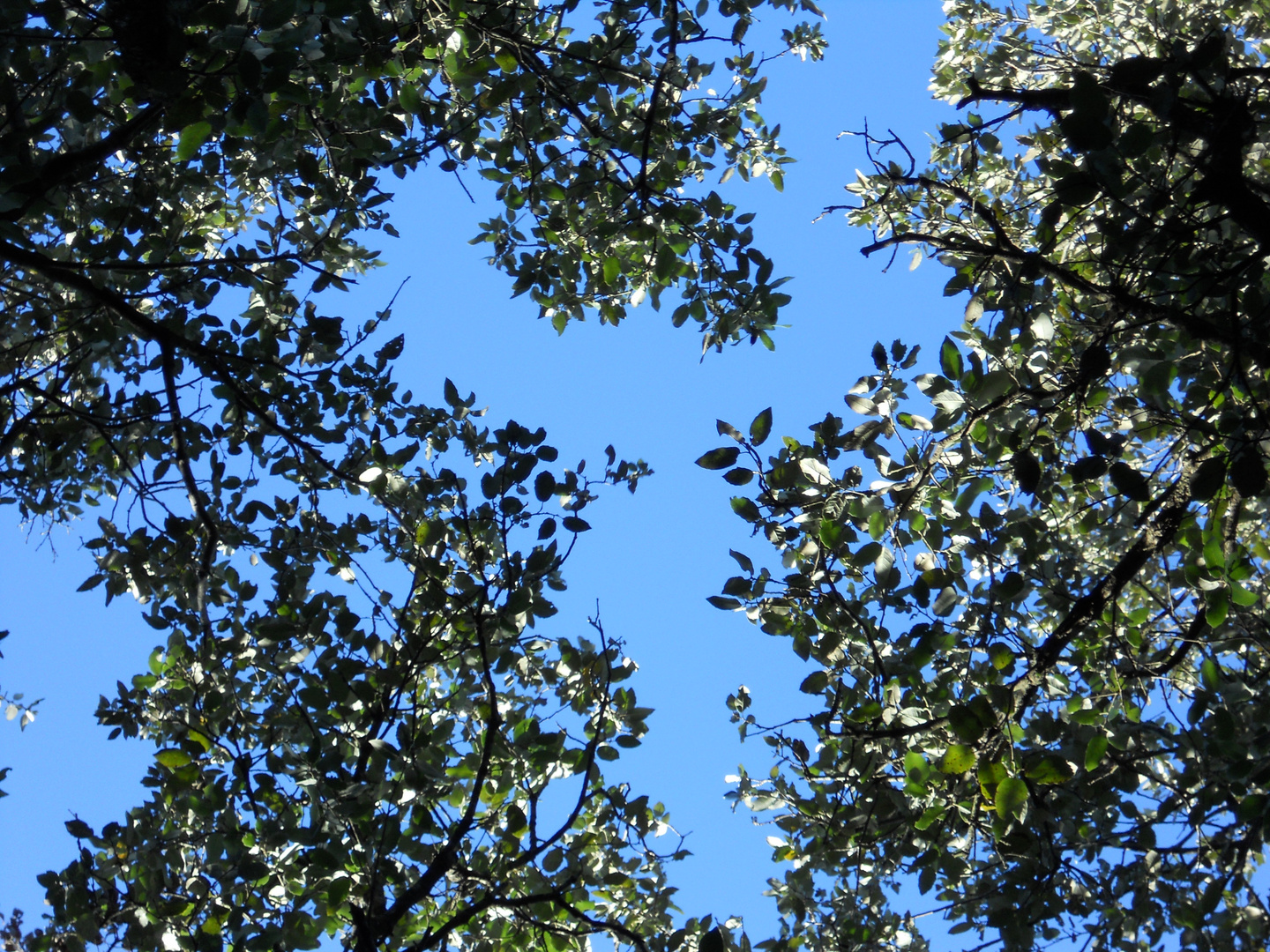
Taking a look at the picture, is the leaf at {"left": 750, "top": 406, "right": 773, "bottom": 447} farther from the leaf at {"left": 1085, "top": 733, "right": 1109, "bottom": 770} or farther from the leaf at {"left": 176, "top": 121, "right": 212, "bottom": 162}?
the leaf at {"left": 176, "top": 121, "right": 212, "bottom": 162}

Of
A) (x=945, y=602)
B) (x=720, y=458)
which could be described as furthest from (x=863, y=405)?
(x=945, y=602)

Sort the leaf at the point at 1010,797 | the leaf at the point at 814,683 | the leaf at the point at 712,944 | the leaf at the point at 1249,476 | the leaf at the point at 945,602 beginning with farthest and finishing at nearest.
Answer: the leaf at the point at 814,683
the leaf at the point at 945,602
the leaf at the point at 712,944
the leaf at the point at 1010,797
the leaf at the point at 1249,476

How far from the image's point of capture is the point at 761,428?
3.28m

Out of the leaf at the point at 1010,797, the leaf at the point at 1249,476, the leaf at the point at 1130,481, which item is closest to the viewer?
the leaf at the point at 1249,476

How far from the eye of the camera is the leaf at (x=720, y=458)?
3332 millimetres

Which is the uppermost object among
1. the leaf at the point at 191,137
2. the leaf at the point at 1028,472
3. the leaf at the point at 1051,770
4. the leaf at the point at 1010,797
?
the leaf at the point at 191,137

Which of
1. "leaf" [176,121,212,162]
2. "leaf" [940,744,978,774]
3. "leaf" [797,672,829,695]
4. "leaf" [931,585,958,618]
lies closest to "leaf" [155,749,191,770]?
"leaf" [176,121,212,162]

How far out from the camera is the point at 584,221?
553 cm

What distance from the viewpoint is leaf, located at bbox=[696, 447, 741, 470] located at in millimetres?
3332

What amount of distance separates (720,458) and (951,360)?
2.96 ft

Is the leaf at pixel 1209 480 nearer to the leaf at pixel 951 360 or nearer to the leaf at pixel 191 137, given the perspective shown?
the leaf at pixel 951 360

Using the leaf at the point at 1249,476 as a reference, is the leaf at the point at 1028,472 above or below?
above

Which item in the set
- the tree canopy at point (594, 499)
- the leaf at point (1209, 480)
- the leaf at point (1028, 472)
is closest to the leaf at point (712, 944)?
the tree canopy at point (594, 499)

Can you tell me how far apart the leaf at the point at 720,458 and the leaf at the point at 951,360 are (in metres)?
0.81
